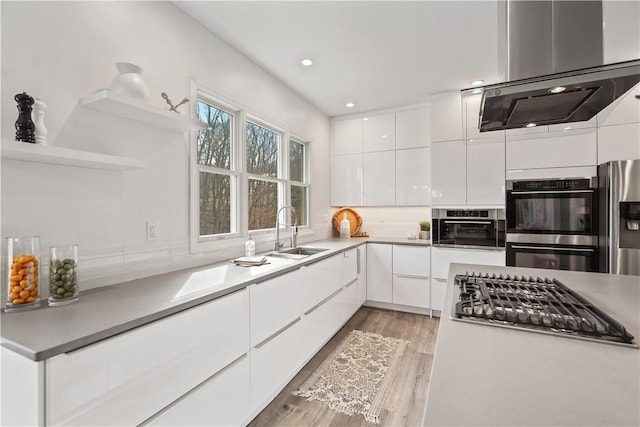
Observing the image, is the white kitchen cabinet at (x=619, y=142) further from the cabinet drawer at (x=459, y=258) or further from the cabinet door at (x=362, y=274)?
the cabinet door at (x=362, y=274)

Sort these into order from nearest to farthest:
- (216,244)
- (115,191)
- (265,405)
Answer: (115,191), (265,405), (216,244)

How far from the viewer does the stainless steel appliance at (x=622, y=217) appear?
2426 mm

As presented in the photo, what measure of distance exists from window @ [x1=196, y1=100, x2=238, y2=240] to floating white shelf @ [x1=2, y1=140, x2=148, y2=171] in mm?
699

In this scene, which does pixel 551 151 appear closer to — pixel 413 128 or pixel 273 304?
pixel 413 128

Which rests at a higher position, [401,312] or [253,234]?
[253,234]

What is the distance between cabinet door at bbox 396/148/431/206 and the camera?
374cm

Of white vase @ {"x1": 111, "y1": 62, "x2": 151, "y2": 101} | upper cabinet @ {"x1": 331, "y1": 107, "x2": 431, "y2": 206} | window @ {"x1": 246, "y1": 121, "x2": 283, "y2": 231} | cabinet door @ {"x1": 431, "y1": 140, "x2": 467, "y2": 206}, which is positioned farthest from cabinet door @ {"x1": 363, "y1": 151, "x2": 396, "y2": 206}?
white vase @ {"x1": 111, "y1": 62, "x2": 151, "y2": 101}

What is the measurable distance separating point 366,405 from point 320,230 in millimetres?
2309

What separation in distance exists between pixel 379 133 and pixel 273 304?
2913 mm

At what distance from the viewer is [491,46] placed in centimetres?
242

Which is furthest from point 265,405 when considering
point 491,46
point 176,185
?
point 491,46

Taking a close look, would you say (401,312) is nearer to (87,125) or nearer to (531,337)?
(531,337)

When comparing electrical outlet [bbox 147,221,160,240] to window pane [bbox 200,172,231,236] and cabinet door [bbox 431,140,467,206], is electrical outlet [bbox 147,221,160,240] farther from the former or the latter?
cabinet door [bbox 431,140,467,206]

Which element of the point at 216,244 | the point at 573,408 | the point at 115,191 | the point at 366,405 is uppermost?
the point at 115,191
